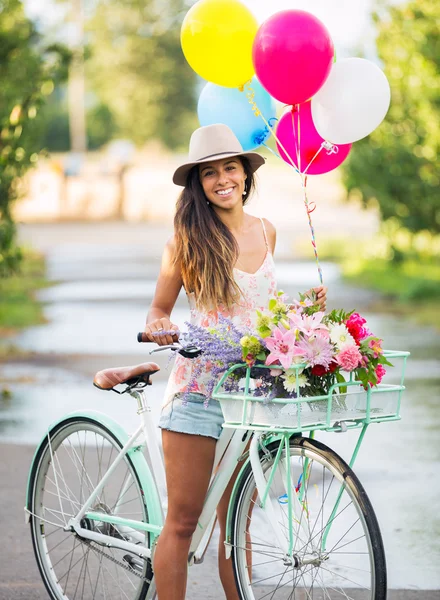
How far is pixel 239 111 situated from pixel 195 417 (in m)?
1.60

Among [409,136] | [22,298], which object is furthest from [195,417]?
[22,298]

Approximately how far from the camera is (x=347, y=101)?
4.46 metres

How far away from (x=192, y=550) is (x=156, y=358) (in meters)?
6.82

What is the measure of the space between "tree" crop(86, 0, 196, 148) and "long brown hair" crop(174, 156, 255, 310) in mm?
55229

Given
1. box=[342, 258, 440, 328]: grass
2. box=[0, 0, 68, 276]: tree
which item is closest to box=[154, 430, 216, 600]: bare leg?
box=[0, 0, 68, 276]: tree

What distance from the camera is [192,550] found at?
12.6 ft

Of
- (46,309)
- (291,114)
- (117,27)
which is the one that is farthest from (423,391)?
(117,27)

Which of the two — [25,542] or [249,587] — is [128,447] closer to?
[249,587]

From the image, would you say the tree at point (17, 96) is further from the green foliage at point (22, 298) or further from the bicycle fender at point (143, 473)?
the bicycle fender at point (143, 473)

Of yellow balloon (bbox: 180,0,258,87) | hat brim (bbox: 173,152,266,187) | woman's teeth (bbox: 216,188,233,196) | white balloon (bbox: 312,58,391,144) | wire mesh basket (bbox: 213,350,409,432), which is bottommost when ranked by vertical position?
wire mesh basket (bbox: 213,350,409,432)

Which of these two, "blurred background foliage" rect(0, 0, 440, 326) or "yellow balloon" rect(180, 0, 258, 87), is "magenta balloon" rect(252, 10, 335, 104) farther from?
"blurred background foliage" rect(0, 0, 440, 326)

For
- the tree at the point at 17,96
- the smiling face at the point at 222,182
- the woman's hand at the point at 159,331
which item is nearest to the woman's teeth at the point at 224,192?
the smiling face at the point at 222,182

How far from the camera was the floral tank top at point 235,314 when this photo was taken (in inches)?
147

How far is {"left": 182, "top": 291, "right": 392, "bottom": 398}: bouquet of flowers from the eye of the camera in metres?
3.25
